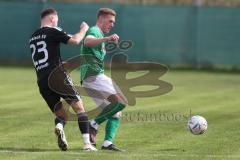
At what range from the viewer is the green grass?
11.1m

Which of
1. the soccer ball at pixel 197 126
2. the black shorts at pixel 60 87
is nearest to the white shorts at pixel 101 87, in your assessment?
the black shorts at pixel 60 87

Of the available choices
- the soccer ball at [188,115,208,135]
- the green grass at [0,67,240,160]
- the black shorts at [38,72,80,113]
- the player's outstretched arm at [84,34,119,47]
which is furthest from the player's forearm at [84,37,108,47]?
the soccer ball at [188,115,208,135]

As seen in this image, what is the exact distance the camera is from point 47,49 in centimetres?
1152

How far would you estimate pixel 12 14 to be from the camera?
35.0 m

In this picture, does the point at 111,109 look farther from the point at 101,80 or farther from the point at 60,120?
the point at 60,120

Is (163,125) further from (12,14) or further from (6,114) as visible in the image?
(12,14)

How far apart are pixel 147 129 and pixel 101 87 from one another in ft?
7.96

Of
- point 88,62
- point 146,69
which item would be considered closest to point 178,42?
point 146,69

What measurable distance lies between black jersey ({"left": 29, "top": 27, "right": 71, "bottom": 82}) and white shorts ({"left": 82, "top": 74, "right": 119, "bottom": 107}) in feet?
2.32

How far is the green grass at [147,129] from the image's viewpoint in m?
11.1

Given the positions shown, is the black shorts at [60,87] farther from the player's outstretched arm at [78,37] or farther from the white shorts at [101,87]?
the player's outstretched arm at [78,37]

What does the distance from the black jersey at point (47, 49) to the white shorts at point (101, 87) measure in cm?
71

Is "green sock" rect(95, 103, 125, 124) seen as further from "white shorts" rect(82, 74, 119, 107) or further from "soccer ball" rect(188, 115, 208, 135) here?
"soccer ball" rect(188, 115, 208, 135)

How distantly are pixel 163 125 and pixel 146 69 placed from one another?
18708 millimetres
